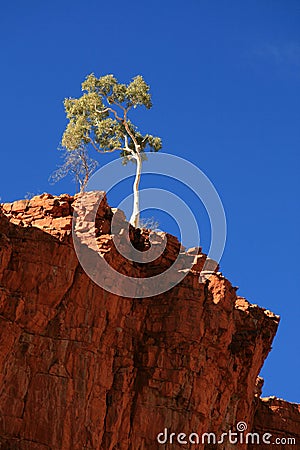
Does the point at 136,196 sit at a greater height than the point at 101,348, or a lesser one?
greater

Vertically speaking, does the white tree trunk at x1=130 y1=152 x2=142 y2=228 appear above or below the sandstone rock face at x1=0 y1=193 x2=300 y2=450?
above

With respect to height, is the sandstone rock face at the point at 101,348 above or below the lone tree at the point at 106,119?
below

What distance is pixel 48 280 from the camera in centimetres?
6294

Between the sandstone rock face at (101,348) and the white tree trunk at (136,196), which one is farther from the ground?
the white tree trunk at (136,196)

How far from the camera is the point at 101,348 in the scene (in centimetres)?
6397

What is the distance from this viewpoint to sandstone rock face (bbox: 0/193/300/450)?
60531 millimetres

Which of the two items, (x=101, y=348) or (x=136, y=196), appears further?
(x=136, y=196)

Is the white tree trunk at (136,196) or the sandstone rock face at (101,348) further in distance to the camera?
the white tree trunk at (136,196)

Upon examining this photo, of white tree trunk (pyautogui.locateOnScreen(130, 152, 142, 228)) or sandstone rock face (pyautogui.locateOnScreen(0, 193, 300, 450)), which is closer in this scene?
sandstone rock face (pyautogui.locateOnScreen(0, 193, 300, 450))

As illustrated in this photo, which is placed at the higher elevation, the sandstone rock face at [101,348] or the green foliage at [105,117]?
the green foliage at [105,117]

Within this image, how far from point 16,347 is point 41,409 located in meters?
3.17

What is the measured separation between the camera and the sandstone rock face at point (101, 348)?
6053cm

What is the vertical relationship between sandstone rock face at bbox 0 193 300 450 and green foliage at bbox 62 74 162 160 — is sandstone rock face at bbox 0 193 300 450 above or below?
below

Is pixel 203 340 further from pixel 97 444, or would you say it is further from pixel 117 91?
pixel 117 91
